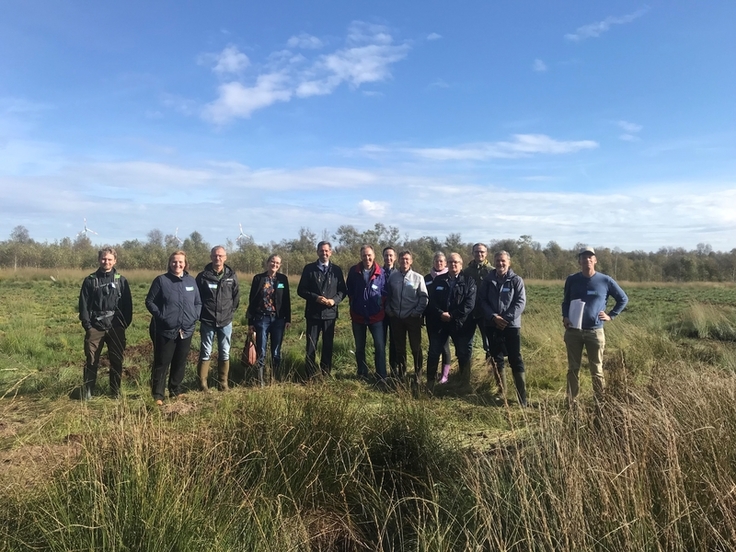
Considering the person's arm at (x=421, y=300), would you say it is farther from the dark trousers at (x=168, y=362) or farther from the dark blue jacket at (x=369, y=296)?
the dark trousers at (x=168, y=362)

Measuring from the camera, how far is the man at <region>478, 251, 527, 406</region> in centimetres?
613

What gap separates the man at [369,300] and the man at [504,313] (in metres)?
1.58

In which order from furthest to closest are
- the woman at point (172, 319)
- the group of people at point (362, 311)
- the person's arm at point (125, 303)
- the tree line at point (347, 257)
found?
the tree line at point (347, 257) < the person's arm at point (125, 303) < the woman at point (172, 319) < the group of people at point (362, 311)

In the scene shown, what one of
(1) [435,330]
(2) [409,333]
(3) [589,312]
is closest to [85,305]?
(2) [409,333]

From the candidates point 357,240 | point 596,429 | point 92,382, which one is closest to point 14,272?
point 357,240

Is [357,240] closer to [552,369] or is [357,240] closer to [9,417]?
[552,369]

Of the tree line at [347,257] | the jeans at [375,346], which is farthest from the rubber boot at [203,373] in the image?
the tree line at [347,257]

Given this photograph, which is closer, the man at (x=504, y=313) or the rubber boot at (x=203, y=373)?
the man at (x=504, y=313)

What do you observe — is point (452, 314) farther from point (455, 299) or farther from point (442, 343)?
point (442, 343)

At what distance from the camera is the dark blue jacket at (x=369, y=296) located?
7.09m

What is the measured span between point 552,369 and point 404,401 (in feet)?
14.2

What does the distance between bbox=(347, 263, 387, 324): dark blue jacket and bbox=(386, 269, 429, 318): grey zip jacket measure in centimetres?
21

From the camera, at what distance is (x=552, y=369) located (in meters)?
7.40

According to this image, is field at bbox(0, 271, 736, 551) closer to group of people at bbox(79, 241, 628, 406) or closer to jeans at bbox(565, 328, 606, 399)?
jeans at bbox(565, 328, 606, 399)
